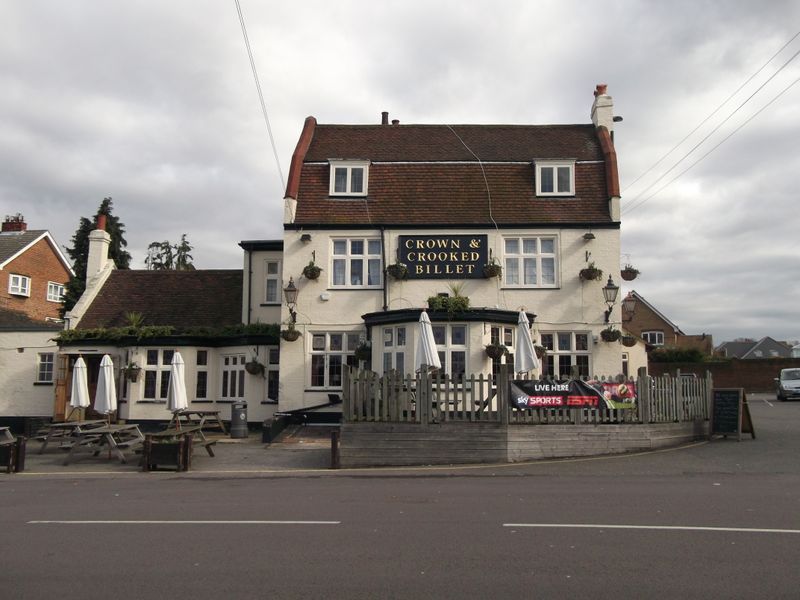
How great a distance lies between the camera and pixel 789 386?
35.1 metres

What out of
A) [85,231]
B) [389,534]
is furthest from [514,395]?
[85,231]

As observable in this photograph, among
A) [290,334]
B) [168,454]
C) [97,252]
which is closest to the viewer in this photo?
[168,454]

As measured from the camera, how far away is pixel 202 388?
77.3 feet

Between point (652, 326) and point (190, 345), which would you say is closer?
point (190, 345)

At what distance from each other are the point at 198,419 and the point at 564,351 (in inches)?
474

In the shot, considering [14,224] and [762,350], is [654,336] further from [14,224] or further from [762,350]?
[14,224]

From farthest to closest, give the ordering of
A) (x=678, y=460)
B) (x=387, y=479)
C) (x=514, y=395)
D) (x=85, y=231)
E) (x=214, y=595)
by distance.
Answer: (x=85, y=231)
(x=514, y=395)
(x=678, y=460)
(x=387, y=479)
(x=214, y=595)

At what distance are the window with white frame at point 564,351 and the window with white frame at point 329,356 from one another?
594cm

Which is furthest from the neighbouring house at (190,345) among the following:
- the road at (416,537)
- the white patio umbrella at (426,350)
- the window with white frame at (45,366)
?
the road at (416,537)

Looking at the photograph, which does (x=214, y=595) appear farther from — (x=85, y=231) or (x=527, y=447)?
(x=85, y=231)

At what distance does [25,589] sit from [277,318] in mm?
18218

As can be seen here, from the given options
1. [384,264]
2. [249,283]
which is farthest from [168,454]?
[249,283]

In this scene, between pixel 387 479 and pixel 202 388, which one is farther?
pixel 202 388

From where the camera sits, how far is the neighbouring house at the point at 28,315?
24.5 metres
